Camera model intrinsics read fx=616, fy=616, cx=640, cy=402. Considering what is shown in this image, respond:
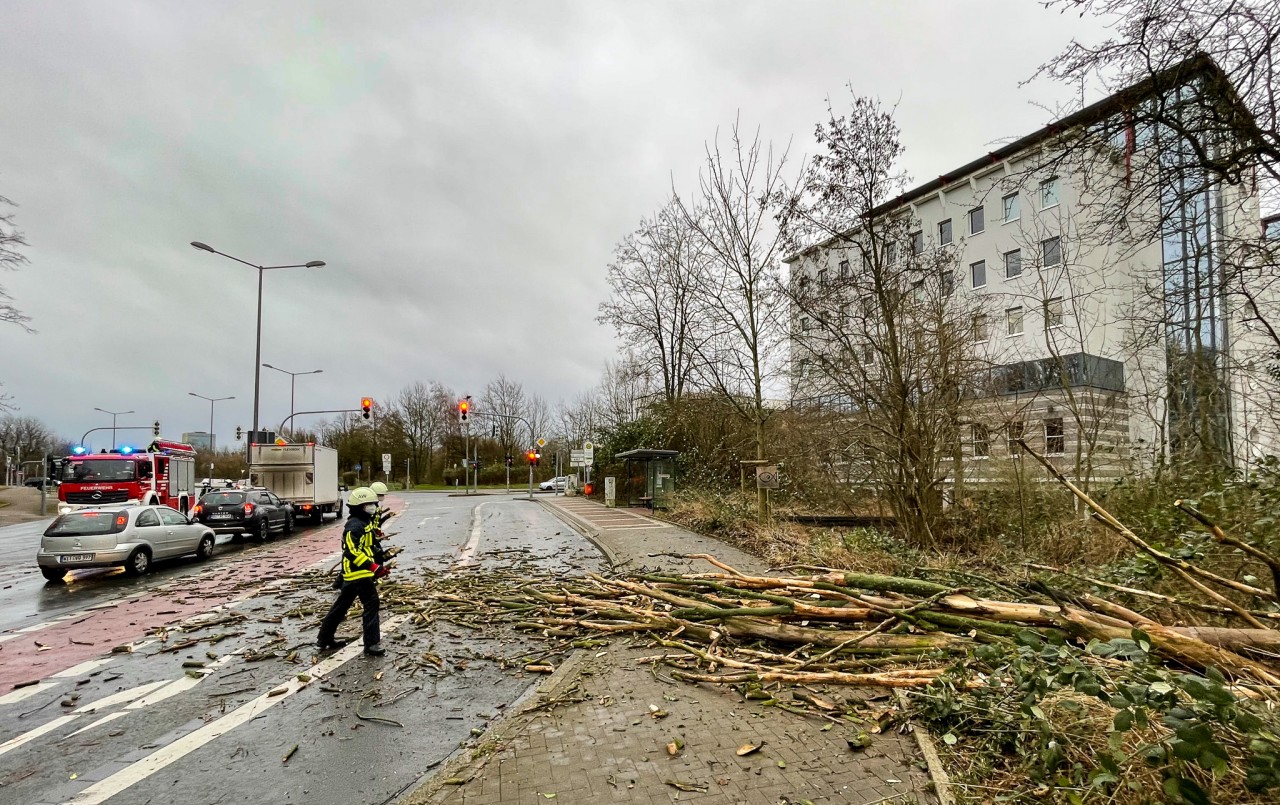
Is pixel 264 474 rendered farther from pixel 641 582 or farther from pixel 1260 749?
pixel 1260 749

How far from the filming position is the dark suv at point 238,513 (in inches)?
699

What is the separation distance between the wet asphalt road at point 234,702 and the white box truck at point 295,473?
13138mm

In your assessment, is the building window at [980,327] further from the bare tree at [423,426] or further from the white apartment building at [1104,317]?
the bare tree at [423,426]

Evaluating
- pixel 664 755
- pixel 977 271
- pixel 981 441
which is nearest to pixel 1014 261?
pixel 981 441

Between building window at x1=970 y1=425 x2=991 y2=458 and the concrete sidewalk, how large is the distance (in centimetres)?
780

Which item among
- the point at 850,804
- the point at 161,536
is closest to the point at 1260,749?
the point at 850,804

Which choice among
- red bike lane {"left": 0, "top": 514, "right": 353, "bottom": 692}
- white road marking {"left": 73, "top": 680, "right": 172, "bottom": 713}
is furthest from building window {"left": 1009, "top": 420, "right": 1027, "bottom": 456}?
red bike lane {"left": 0, "top": 514, "right": 353, "bottom": 692}

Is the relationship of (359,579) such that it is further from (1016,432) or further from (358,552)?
(1016,432)

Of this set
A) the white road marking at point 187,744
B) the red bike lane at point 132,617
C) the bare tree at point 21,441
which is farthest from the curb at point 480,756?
the bare tree at point 21,441

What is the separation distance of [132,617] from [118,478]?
55.2 feet

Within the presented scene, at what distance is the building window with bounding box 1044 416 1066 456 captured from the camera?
10.9 m

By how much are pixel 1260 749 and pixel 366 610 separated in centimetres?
692

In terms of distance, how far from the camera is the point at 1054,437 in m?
10.9

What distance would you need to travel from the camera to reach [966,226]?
3666cm
